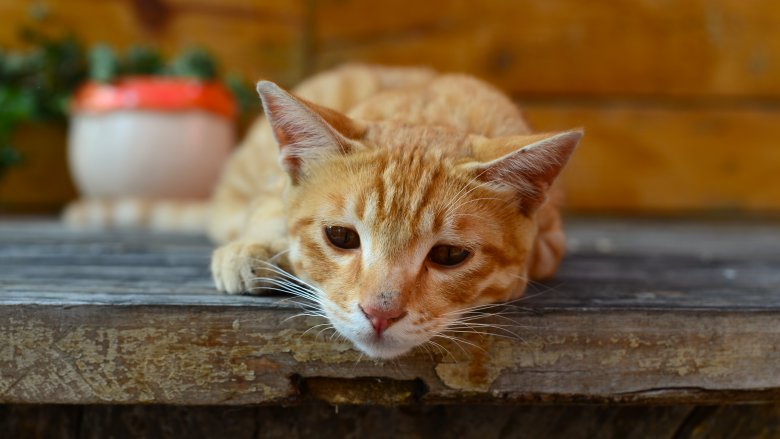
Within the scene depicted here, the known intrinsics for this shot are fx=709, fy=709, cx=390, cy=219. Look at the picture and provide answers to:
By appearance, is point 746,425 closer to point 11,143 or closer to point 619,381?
point 619,381

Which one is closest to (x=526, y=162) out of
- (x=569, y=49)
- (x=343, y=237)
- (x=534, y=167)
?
(x=534, y=167)

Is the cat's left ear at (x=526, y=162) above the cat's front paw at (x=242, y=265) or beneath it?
above

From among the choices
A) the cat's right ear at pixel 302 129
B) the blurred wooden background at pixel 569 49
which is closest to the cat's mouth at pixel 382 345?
the cat's right ear at pixel 302 129

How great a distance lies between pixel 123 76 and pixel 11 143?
69cm

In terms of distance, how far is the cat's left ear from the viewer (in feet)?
4.18

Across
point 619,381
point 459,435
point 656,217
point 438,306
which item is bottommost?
point 656,217

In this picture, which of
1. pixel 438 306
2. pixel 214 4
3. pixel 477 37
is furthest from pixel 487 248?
pixel 214 4

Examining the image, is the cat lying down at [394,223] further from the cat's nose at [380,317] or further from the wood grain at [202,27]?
the wood grain at [202,27]

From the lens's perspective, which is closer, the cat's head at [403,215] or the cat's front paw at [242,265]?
the cat's head at [403,215]

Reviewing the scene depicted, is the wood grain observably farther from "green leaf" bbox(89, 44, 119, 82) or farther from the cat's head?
the cat's head

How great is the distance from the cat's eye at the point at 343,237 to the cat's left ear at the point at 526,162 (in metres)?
0.26

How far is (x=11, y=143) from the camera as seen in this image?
129 inches

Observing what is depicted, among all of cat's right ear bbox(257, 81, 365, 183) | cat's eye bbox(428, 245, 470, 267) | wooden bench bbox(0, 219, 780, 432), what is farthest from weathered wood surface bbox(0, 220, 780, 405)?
cat's right ear bbox(257, 81, 365, 183)

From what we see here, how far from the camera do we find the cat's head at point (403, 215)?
1.19m
